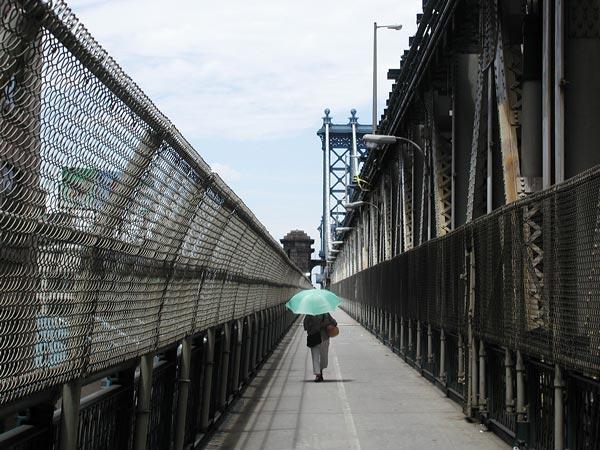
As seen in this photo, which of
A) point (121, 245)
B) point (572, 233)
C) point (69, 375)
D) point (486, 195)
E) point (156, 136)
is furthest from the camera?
point (486, 195)

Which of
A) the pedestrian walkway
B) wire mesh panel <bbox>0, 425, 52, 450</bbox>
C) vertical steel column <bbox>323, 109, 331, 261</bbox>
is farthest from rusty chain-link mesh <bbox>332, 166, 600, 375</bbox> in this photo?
vertical steel column <bbox>323, 109, 331, 261</bbox>

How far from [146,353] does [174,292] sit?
1149 millimetres

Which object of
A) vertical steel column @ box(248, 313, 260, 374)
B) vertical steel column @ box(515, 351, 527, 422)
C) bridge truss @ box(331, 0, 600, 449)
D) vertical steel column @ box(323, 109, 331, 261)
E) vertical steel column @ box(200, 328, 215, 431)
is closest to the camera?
bridge truss @ box(331, 0, 600, 449)

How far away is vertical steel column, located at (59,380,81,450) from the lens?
15.6 feet

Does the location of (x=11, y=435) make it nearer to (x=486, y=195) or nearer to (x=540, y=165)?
(x=540, y=165)

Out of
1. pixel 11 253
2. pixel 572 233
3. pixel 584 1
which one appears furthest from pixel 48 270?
pixel 584 1

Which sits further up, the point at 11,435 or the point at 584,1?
the point at 584,1

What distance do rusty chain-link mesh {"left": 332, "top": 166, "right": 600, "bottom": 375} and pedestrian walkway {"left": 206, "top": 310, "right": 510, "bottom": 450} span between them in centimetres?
114

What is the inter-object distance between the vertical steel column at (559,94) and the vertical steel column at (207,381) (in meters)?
4.01

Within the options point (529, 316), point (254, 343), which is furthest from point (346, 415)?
point (254, 343)

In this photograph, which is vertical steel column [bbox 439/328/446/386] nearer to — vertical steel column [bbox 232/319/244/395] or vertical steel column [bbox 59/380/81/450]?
vertical steel column [bbox 232/319/244/395]

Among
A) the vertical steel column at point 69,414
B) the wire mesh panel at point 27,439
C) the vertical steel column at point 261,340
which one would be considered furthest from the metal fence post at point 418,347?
the wire mesh panel at point 27,439

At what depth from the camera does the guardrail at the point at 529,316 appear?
721cm

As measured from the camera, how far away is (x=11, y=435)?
4250 millimetres
